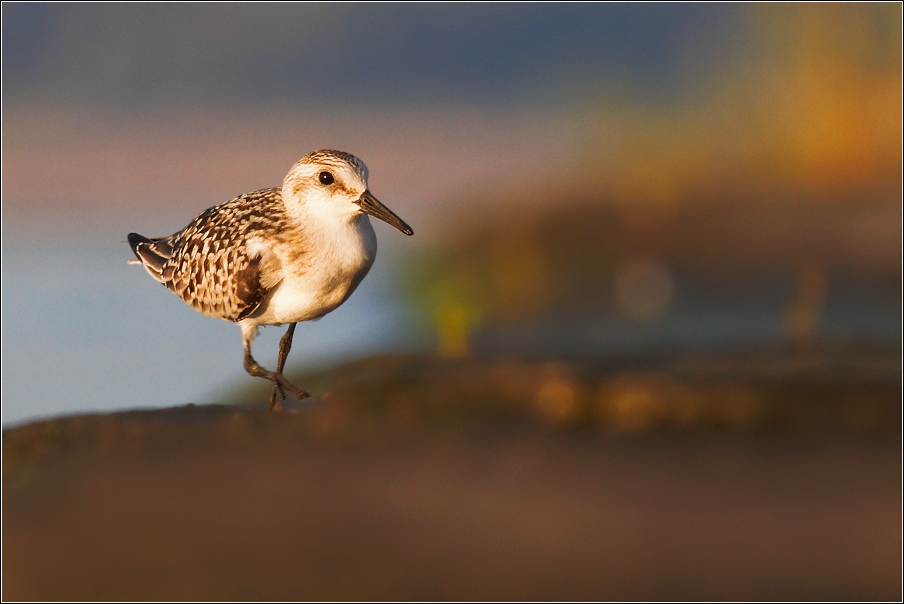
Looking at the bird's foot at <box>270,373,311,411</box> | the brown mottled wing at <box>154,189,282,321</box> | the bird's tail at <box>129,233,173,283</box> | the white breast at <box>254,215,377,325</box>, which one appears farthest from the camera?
the bird's tail at <box>129,233,173,283</box>

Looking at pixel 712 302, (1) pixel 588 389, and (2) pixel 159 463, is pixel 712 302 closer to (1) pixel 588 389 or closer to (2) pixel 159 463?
(1) pixel 588 389

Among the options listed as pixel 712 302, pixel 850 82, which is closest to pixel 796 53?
pixel 850 82

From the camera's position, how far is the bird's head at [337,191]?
765cm

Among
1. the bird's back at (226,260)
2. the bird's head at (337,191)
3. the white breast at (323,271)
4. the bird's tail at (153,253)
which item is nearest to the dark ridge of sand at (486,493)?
the white breast at (323,271)

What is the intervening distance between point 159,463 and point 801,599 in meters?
2.98

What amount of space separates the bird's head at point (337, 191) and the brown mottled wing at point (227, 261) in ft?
1.11

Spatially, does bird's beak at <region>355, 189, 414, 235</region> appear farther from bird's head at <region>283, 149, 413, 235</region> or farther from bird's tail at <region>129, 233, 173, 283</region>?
bird's tail at <region>129, 233, 173, 283</region>

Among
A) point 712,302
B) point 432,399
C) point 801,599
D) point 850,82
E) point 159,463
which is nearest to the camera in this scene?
point 801,599

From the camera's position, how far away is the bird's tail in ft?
30.0

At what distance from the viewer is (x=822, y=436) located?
574 cm

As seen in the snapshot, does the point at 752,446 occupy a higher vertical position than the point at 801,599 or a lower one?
higher

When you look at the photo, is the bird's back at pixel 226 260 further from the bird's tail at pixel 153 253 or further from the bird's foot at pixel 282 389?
the bird's foot at pixel 282 389

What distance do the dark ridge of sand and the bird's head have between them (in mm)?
1504

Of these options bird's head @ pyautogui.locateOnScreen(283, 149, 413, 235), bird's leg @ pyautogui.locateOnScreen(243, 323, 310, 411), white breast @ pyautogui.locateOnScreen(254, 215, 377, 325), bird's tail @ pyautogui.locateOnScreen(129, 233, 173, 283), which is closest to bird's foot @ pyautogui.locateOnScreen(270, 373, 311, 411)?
bird's leg @ pyautogui.locateOnScreen(243, 323, 310, 411)
